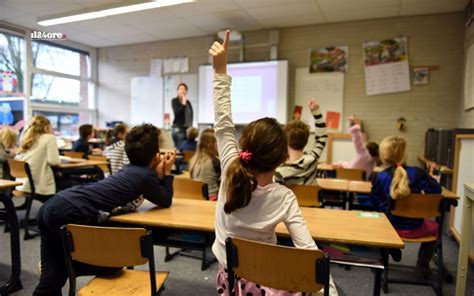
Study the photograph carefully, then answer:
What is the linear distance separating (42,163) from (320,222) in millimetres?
2895

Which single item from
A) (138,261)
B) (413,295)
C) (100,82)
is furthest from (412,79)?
(100,82)

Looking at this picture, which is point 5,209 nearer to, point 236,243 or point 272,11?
point 236,243

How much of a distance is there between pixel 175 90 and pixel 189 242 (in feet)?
18.2

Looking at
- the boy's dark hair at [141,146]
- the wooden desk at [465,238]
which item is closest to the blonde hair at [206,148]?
the boy's dark hair at [141,146]

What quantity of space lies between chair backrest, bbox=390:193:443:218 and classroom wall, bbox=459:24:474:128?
8.13 ft

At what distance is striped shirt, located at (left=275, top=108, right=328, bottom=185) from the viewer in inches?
89.4

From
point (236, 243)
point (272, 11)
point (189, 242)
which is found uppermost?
point (272, 11)

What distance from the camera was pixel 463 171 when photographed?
2996 mm

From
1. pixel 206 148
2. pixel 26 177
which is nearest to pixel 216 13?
pixel 206 148

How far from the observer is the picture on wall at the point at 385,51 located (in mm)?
5164

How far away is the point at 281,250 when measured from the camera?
102cm

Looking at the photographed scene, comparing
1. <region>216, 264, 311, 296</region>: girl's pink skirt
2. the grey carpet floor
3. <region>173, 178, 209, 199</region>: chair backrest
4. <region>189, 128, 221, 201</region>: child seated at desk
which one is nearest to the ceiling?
<region>189, 128, 221, 201</region>: child seated at desk

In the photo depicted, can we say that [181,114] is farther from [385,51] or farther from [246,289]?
[246,289]

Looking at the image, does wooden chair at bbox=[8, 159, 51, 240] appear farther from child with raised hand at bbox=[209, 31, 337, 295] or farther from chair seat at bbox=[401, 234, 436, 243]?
chair seat at bbox=[401, 234, 436, 243]
